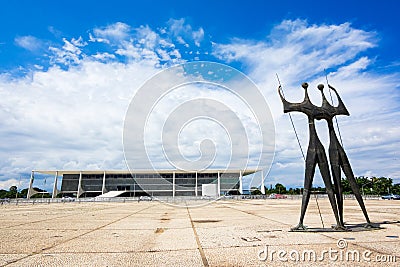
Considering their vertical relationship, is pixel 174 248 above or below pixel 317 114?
below

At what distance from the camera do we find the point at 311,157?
1025 cm

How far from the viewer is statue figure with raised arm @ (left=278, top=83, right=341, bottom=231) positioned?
32.9 feet

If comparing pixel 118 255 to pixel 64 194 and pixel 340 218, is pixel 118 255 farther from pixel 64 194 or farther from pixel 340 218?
pixel 64 194

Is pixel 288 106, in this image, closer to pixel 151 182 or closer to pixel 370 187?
pixel 151 182

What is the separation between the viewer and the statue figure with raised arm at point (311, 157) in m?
10.0

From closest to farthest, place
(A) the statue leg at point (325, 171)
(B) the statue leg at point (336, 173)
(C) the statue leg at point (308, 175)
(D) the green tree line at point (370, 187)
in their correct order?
(A) the statue leg at point (325, 171), (C) the statue leg at point (308, 175), (B) the statue leg at point (336, 173), (D) the green tree line at point (370, 187)

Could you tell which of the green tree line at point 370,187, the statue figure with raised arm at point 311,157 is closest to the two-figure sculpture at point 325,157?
the statue figure with raised arm at point 311,157

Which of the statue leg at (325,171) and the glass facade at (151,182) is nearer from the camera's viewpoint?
the statue leg at (325,171)

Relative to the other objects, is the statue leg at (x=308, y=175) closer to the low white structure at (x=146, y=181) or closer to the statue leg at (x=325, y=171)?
the statue leg at (x=325, y=171)

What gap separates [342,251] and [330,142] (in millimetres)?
5249

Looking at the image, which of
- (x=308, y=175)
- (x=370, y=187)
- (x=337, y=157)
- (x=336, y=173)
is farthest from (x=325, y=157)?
(x=370, y=187)

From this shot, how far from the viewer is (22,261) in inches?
235

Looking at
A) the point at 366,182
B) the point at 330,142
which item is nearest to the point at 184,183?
the point at 366,182

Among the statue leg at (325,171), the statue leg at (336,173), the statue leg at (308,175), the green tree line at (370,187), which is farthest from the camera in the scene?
the green tree line at (370,187)
